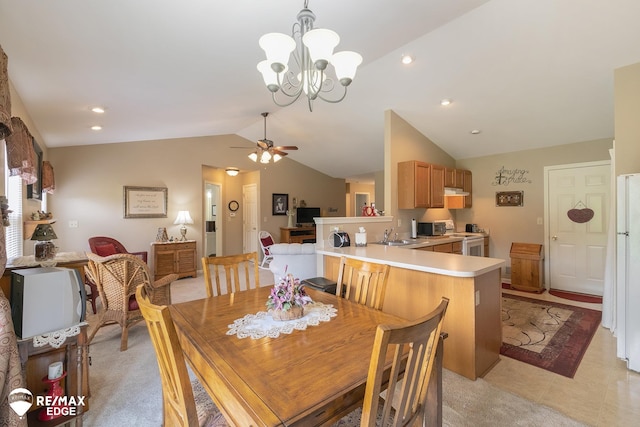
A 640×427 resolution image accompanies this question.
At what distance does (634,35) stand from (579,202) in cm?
276

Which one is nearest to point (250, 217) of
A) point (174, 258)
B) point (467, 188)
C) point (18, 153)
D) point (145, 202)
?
point (174, 258)

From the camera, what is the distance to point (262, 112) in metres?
4.91

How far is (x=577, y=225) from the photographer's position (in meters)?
4.54

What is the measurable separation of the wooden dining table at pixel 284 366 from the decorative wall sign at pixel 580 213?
4.75 m

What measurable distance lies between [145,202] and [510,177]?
6829 mm

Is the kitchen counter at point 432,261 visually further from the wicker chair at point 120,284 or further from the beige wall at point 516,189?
the beige wall at point 516,189

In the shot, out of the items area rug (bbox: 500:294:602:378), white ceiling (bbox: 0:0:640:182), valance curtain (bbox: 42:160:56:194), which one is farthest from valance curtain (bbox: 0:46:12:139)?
area rug (bbox: 500:294:602:378)

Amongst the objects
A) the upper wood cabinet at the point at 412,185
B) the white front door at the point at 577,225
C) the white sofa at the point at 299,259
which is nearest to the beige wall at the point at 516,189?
the white front door at the point at 577,225

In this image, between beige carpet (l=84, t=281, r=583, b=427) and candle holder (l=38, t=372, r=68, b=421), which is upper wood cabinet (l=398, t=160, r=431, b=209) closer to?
beige carpet (l=84, t=281, r=583, b=427)

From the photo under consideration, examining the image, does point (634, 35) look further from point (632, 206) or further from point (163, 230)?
point (163, 230)

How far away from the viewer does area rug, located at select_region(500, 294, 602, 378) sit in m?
2.53

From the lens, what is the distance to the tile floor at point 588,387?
1.86 m

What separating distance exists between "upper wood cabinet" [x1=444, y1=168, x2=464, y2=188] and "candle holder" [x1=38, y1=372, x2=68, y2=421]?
5320 mm

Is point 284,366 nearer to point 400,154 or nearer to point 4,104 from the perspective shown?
point 4,104
